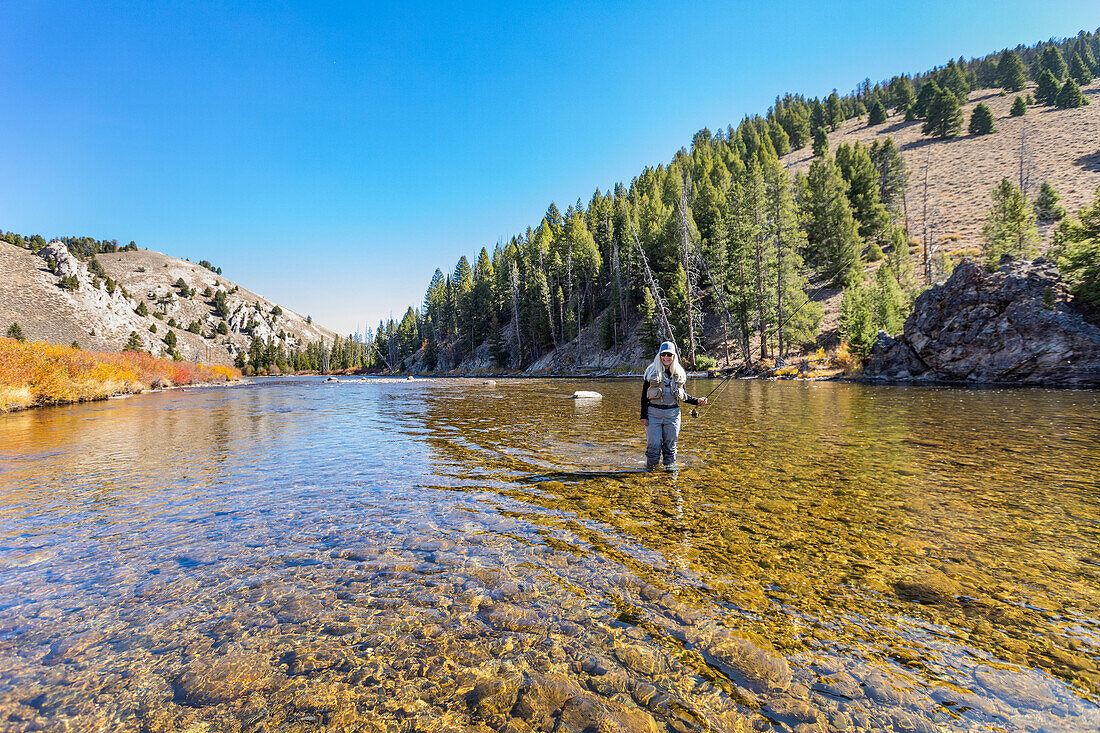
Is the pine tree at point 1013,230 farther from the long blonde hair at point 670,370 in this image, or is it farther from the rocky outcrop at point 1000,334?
the long blonde hair at point 670,370

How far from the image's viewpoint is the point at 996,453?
10391mm

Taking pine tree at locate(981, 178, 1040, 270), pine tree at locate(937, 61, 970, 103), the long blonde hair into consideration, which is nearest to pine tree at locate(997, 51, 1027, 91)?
pine tree at locate(937, 61, 970, 103)

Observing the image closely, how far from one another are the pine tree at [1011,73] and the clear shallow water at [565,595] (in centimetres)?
18804

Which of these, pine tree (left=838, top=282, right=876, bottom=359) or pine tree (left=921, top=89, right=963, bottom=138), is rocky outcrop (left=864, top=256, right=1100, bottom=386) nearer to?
pine tree (left=838, top=282, right=876, bottom=359)

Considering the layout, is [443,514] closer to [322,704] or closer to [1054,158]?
[322,704]

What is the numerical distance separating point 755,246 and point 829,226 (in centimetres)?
2388

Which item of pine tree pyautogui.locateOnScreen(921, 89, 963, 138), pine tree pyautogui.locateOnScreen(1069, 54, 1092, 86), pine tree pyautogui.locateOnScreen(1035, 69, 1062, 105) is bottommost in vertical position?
pine tree pyautogui.locateOnScreen(921, 89, 963, 138)

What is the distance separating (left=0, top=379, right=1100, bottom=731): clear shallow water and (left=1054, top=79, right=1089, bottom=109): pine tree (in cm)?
15767

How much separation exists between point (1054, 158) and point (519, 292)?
104327 mm

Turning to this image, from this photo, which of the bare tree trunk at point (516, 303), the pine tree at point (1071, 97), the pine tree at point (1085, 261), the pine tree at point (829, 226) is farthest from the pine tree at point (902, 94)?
the pine tree at point (1085, 261)

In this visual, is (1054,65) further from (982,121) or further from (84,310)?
(84,310)

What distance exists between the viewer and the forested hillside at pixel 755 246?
45781 mm

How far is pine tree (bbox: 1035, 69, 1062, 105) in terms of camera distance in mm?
109188

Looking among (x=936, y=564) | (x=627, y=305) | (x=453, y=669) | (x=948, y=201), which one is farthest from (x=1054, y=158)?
(x=453, y=669)
